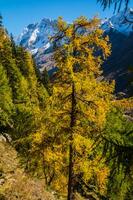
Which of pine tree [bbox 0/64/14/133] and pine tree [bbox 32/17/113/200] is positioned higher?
pine tree [bbox 32/17/113/200]

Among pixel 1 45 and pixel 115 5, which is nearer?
pixel 115 5

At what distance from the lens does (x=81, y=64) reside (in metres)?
22.8

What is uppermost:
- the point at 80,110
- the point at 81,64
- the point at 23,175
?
the point at 81,64

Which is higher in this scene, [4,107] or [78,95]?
[78,95]

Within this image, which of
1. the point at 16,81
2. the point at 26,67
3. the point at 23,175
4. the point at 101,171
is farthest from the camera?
the point at 26,67

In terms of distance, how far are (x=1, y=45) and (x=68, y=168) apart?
50.4 meters

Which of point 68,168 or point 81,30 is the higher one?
point 81,30

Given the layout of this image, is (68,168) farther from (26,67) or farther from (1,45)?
(26,67)

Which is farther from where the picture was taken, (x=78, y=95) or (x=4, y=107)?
(x=4, y=107)

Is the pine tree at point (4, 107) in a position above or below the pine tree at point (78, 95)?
below

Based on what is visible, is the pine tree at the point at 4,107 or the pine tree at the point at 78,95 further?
the pine tree at the point at 4,107

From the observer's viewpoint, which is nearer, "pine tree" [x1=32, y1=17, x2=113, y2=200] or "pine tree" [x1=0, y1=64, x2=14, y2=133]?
"pine tree" [x1=32, y1=17, x2=113, y2=200]

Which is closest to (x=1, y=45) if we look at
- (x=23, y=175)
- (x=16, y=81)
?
(x=16, y=81)

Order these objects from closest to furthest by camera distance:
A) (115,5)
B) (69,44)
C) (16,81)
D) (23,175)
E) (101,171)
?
(115,5) < (69,44) < (101,171) < (23,175) < (16,81)
